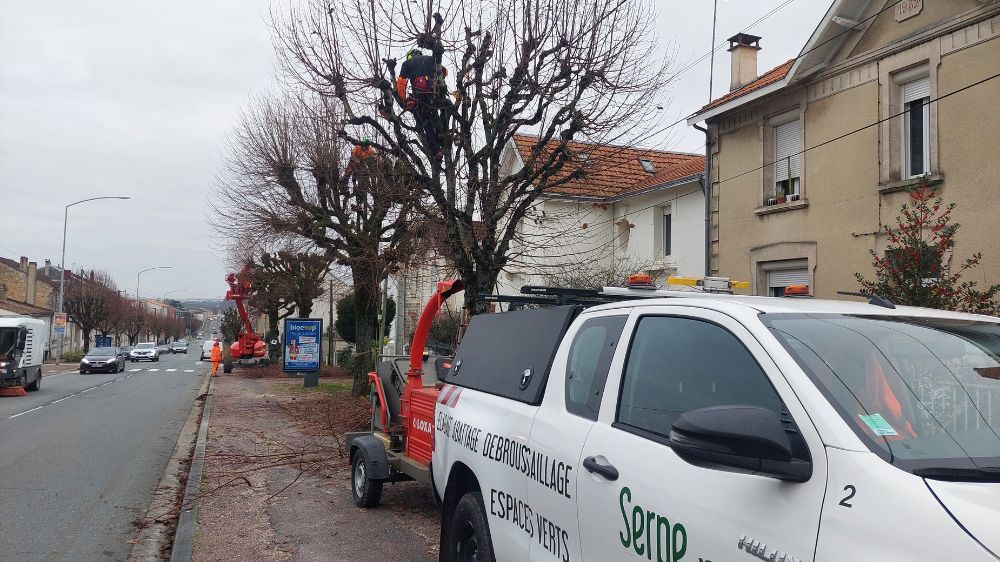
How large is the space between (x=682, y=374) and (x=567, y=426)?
73 centimetres

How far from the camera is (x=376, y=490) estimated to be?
25.6 ft

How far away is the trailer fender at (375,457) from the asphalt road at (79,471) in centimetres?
219

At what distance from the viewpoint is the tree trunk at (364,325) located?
19.6 meters

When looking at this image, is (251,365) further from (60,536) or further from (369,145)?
(60,536)

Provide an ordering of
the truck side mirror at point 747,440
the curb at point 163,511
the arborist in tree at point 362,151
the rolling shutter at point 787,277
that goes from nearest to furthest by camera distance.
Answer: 1. the truck side mirror at point 747,440
2. the curb at point 163,511
3. the arborist in tree at point 362,151
4. the rolling shutter at point 787,277

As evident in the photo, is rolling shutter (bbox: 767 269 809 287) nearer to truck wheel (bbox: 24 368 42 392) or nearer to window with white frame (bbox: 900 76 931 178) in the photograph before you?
window with white frame (bbox: 900 76 931 178)

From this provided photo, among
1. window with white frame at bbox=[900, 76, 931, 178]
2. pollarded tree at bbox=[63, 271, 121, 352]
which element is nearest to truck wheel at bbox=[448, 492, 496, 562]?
window with white frame at bbox=[900, 76, 931, 178]

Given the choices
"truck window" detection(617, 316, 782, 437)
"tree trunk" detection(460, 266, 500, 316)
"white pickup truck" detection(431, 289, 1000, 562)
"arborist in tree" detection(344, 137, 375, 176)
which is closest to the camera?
"white pickup truck" detection(431, 289, 1000, 562)

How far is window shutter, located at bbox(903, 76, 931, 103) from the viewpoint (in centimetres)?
1145

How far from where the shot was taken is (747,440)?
220 centimetres

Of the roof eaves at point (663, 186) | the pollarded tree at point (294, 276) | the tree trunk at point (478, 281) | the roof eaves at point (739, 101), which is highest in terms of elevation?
the roof eaves at point (739, 101)

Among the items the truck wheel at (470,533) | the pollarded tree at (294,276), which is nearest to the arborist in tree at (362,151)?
the truck wheel at (470,533)

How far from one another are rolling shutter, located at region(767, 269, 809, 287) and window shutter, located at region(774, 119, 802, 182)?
5.32 feet

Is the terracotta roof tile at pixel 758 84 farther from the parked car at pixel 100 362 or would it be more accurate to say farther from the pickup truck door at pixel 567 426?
the parked car at pixel 100 362
